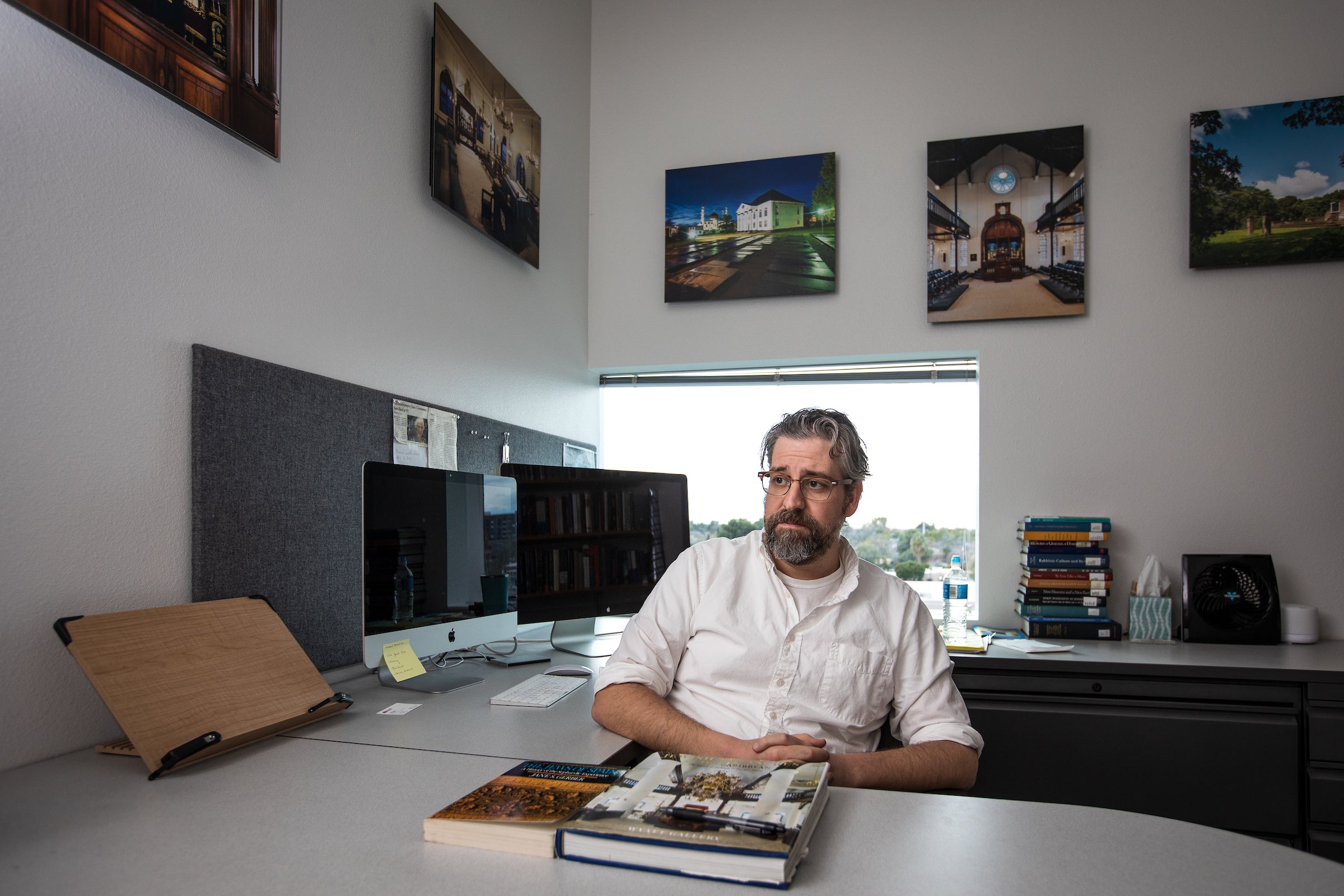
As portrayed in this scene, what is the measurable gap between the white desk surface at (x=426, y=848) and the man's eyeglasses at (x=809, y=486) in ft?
2.11

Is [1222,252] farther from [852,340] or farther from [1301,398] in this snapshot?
[852,340]

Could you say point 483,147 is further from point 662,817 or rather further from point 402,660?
point 662,817

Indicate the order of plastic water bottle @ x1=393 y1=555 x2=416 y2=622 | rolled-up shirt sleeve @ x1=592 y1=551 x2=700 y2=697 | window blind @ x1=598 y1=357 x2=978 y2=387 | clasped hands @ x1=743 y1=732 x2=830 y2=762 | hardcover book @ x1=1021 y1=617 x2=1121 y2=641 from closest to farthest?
clasped hands @ x1=743 y1=732 x2=830 y2=762, rolled-up shirt sleeve @ x1=592 y1=551 x2=700 y2=697, plastic water bottle @ x1=393 y1=555 x2=416 y2=622, hardcover book @ x1=1021 y1=617 x2=1121 y2=641, window blind @ x1=598 y1=357 x2=978 y2=387

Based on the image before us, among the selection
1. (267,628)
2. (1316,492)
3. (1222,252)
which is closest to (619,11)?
(1222,252)

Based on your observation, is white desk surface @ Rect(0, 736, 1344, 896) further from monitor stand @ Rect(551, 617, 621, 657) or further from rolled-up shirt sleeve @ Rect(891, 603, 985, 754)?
monitor stand @ Rect(551, 617, 621, 657)

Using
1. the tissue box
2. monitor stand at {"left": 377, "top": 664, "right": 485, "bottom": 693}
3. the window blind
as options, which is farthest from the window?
monitor stand at {"left": 377, "top": 664, "right": 485, "bottom": 693}

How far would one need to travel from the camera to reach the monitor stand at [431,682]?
1734 mm

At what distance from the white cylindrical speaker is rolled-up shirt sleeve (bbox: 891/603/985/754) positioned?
1646mm

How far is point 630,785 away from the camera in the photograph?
1026 millimetres

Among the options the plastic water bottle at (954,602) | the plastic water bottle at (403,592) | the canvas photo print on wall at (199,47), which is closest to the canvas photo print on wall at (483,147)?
the canvas photo print on wall at (199,47)

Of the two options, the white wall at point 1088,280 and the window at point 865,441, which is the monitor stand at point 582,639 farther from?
the white wall at point 1088,280

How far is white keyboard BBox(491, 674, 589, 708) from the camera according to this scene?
162cm

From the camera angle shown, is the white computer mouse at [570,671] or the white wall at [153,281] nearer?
the white wall at [153,281]

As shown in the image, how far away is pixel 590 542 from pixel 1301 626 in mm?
2211
